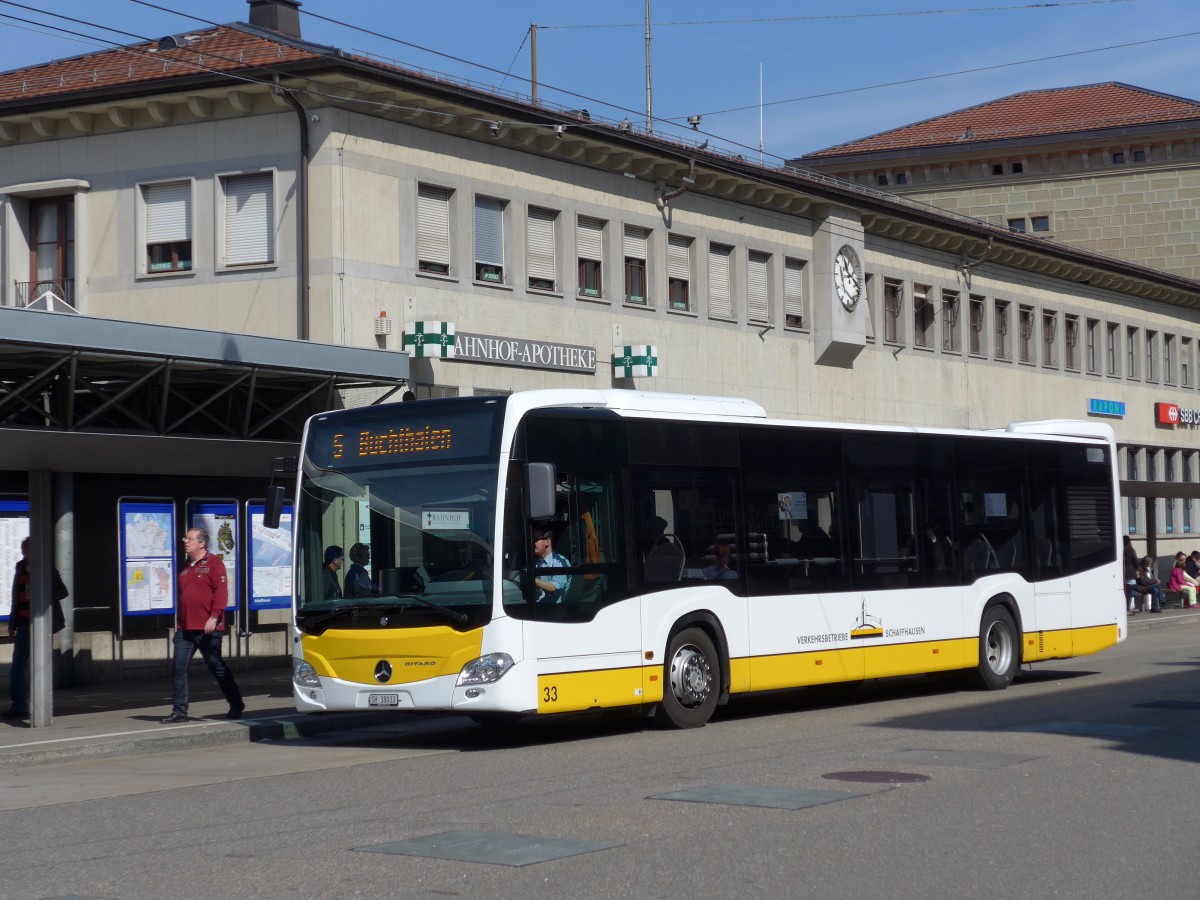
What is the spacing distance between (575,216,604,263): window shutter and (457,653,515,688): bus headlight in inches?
652

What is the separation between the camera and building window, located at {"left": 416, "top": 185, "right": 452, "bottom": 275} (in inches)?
1035

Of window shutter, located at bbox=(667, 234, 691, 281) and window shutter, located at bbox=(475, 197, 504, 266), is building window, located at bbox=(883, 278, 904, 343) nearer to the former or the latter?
window shutter, located at bbox=(667, 234, 691, 281)

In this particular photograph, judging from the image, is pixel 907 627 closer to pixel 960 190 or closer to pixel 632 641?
pixel 632 641

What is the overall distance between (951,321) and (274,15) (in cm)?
1974

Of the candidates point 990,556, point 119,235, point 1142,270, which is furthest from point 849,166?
point 990,556

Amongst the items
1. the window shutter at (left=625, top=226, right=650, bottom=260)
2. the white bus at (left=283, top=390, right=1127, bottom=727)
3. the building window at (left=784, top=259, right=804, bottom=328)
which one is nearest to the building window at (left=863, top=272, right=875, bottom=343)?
the building window at (left=784, top=259, right=804, bottom=328)

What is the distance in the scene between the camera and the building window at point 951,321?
41.7 meters

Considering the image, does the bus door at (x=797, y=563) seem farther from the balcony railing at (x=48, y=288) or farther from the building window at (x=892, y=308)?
the building window at (x=892, y=308)

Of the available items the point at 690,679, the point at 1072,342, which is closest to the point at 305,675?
the point at 690,679

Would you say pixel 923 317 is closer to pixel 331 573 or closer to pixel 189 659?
pixel 189 659

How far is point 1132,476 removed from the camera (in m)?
50.7

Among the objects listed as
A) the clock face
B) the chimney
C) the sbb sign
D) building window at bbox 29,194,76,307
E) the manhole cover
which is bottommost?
the manhole cover

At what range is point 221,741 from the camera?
15.9m

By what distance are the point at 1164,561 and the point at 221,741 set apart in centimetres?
4042
